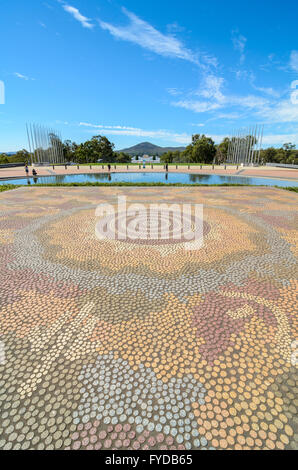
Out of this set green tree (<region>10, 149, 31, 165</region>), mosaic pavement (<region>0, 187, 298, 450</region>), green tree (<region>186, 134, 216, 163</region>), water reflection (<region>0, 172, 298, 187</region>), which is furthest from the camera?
green tree (<region>10, 149, 31, 165</region>)

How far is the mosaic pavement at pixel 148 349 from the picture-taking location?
8.97ft

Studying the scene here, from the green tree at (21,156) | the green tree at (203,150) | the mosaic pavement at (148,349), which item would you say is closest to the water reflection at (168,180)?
the mosaic pavement at (148,349)

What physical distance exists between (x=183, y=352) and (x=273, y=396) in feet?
4.33

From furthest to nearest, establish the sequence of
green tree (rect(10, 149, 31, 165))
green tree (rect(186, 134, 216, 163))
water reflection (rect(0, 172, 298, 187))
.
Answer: green tree (rect(10, 149, 31, 165)), green tree (rect(186, 134, 216, 163)), water reflection (rect(0, 172, 298, 187))

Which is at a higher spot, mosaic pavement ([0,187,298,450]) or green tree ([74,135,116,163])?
green tree ([74,135,116,163])

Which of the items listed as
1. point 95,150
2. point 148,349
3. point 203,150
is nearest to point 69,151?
point 95,150

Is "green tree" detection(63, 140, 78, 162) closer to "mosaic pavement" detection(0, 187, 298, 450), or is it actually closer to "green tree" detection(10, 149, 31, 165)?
"green tree" detection(10, 149, 31, 165)

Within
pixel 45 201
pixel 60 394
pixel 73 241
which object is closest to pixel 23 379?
pixel 60 394

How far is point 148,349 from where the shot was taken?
12.5 feet

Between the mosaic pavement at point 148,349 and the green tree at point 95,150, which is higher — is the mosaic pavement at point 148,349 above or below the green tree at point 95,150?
below

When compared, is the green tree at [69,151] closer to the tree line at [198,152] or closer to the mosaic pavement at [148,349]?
the tree line at [198,152]

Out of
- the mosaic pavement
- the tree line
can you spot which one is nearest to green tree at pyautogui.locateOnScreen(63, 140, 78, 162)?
the tree line

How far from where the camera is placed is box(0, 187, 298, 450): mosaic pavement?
8.97ft

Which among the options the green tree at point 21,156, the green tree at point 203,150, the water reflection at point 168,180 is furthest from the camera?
the green tree at point 21,156
